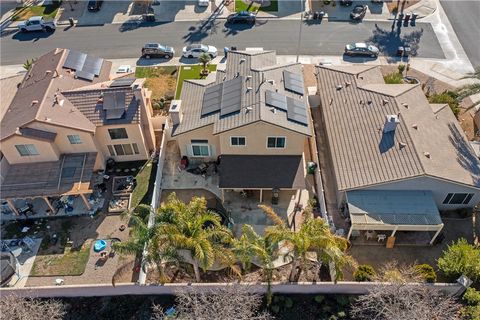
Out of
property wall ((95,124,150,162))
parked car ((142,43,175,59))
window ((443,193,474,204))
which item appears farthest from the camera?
parked car ((142,43,175,59))

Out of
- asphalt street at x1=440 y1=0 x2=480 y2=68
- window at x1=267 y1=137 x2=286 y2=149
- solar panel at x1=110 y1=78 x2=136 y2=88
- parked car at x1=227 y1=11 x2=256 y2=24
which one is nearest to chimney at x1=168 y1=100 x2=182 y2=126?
solar panel at x1=110 y1=78 x2=136 y2=88

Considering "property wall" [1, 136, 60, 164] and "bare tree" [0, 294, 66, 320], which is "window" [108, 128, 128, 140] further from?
"bare tree" [0, 294, 66, 320]

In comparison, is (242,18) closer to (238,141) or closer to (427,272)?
(238,141)

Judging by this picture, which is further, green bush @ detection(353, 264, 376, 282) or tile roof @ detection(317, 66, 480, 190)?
tile roof @ detection(317, 66, 480, 190)

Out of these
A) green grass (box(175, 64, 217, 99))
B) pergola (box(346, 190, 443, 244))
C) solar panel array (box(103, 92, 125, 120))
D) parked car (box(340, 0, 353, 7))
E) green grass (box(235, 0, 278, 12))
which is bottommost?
pergola (box(346, 190, 443, 244))

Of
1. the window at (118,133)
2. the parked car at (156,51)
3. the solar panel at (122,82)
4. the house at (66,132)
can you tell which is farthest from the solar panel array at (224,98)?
the parked car at (156,51)

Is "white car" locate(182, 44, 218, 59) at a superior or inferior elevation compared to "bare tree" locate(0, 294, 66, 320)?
superior
